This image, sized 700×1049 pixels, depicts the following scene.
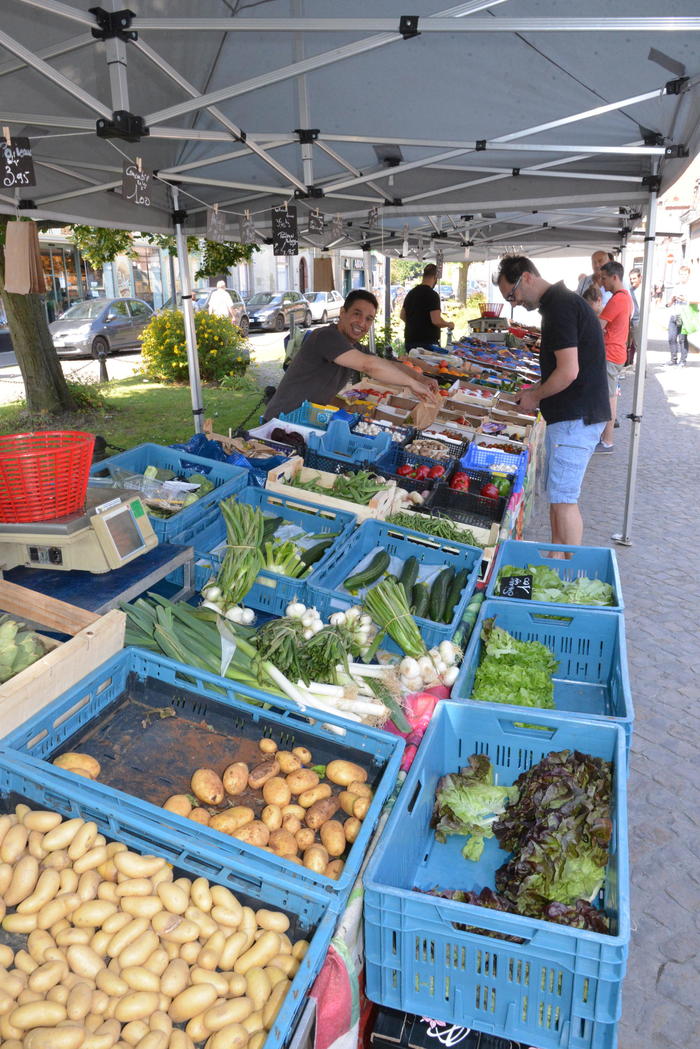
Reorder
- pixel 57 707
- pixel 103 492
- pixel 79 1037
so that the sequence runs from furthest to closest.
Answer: pixel 103 492, pixel 57 707, pixel 79 1037

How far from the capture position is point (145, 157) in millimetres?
5590

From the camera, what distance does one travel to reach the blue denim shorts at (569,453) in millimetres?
4898

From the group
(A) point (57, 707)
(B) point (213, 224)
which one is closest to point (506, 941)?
(A) point (57, 707)

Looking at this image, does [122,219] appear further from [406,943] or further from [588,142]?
[406,943]

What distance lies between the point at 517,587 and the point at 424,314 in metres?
7.98

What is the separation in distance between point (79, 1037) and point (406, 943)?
734 millimetres

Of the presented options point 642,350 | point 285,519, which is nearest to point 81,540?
point 285,519

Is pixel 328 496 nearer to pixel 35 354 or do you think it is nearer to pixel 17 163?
pixel 17 163

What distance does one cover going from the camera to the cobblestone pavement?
2.56 meters

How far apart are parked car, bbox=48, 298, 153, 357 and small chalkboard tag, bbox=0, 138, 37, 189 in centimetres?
1593

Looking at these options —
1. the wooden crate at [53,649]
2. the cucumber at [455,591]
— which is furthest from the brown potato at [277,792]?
the cucumber at [455,591]

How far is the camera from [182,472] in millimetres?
4121

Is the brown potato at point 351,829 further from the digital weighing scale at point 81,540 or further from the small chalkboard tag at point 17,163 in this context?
the small chalkboard tag at point 17,163

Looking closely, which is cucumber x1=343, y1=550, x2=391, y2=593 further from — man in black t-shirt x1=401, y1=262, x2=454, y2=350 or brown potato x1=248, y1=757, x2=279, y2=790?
man in black t-shirt x1=401, y1=262, x2=454, y2=350
